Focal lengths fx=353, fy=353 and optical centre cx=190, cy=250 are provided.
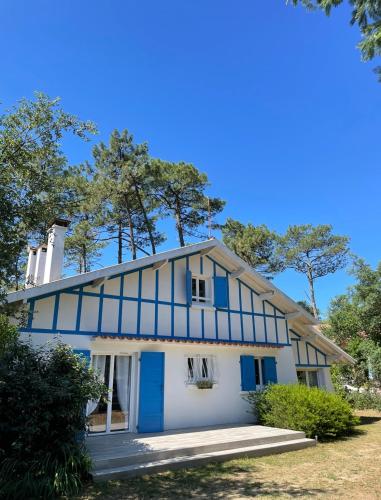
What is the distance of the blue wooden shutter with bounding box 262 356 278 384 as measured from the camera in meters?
12.2

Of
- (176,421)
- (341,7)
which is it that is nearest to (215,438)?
(176,421)

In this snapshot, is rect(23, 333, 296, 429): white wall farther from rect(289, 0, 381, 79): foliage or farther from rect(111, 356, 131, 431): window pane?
rect(289, 0, 381, 79): foliage

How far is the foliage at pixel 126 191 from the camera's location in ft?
62.4

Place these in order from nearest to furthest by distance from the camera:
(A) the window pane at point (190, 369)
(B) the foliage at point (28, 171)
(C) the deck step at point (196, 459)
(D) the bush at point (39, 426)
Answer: (D) the bush at point (39, 426) < (B) the foliage at point (28, 171) < (C) the deck step at point (196, 459) < (A) the window pane at point (190, 369)

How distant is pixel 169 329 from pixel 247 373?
3284mm

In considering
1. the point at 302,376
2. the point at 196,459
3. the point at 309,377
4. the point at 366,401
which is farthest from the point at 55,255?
the point at 366,401

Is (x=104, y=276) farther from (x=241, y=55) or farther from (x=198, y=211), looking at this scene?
(x=198, y=211)

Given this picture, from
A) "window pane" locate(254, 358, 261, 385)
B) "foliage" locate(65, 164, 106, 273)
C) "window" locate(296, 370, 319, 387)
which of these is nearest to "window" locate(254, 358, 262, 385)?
"window pane" locate(254, 358, 261, 385)

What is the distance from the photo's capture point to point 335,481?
5973mm

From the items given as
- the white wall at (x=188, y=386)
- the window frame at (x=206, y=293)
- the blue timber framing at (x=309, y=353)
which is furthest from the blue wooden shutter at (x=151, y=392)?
the blue timber framing at (x=309, y=353)

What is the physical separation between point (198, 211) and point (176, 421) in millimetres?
12851

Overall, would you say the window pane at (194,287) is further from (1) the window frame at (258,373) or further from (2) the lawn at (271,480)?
(2) the lawn at (271,480)

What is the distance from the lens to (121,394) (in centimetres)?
945

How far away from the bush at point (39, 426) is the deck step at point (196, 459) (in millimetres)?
485
